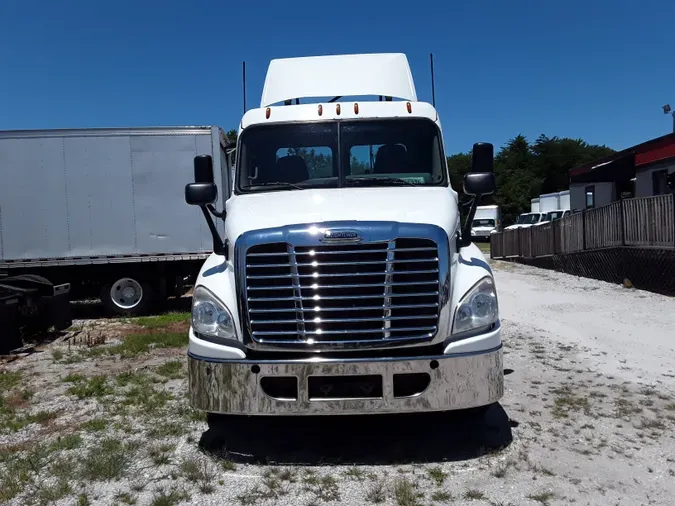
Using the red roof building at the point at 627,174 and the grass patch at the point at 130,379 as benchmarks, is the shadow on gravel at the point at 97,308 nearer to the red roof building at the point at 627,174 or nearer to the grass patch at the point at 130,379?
the grass patch at the point at 130,379

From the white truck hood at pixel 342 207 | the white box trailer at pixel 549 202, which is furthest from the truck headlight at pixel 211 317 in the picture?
the white box trailer at pixel 549 202

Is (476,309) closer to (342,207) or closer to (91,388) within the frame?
(342,207)

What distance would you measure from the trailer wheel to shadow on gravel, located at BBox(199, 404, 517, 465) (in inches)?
309

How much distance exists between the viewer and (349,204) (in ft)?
16.5

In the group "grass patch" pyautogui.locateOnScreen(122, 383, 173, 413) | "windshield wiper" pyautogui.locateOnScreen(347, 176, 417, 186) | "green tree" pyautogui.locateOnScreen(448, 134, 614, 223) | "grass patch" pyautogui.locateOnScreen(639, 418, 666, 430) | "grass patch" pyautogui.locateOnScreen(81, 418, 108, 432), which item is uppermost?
"green tree" pyautogui.locateOnScreen(448, 134, 614, 223)


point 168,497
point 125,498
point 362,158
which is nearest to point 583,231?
point 362,158

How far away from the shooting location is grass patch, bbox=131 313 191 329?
11347 mm

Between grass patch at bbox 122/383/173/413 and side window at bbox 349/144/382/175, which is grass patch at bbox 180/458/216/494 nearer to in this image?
grass patch at bbox 122/383/173/413

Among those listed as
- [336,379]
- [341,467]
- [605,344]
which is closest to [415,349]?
[336,379]

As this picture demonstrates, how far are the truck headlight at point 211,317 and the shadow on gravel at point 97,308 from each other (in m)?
8.87

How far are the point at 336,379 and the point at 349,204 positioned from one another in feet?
4.53

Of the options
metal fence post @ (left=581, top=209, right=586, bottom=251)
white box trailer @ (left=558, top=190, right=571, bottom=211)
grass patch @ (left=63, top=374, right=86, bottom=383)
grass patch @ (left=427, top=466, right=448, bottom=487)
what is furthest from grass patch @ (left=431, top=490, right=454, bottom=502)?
white box trailer @ (left=558, top=190, right=571, bottom=211)

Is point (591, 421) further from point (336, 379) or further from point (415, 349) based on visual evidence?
point (336, 379)

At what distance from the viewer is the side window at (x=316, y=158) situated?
583 cm
